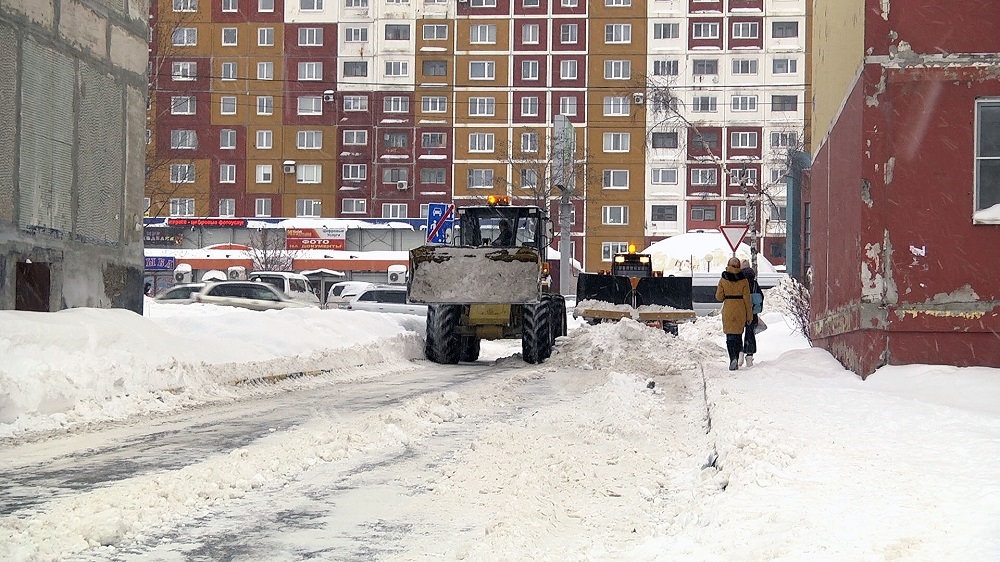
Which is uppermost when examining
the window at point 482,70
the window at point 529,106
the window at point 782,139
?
the window at point 482,70

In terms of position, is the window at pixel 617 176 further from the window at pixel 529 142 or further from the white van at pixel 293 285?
Result: the white van at pixel 293 285

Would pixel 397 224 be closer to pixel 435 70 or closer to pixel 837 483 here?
pixel 435 70

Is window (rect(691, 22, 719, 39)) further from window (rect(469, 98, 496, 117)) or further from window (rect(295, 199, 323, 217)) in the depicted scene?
window (rect(295, 199, 323, 217))

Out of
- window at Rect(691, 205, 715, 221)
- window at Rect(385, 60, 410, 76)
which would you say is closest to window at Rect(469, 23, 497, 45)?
window at Rect(385, 60, 410, 76)

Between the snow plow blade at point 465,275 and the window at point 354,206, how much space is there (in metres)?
56.6

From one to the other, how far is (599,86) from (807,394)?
210ft

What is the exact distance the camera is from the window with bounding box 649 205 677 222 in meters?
73.4

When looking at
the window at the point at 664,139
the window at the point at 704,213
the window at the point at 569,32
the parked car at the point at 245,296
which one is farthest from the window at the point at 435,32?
the parked car at the point at 245,296

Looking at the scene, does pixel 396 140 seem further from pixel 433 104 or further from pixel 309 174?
pixel 309 174

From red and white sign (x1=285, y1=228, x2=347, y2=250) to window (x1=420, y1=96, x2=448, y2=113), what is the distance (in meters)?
12.4

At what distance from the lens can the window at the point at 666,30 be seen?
7394 centimetres

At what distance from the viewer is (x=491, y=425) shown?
33.0ft

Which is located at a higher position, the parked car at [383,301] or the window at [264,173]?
the window at [264,173]

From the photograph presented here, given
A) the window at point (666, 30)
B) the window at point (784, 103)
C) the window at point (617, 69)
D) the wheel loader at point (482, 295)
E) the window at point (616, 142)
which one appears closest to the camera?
the wheel loader at point (482, 295)
